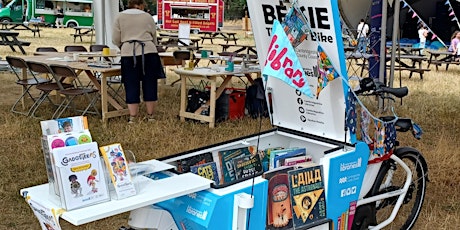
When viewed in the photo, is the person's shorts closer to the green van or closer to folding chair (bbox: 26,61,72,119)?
folding chair (bbox: 26,61,72,119)

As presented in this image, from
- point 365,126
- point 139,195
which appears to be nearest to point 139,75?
point 365,126

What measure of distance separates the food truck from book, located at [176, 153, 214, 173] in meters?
20.6

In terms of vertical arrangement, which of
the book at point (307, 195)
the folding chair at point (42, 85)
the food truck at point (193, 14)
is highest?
the food truck at point (193, 14)

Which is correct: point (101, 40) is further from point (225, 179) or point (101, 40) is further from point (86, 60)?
point (225, 179)

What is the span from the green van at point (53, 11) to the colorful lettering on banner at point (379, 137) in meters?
25.2

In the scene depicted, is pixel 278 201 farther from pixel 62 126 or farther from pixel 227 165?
pixel 62 126

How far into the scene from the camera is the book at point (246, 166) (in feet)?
8.95

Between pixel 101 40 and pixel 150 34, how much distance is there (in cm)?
336

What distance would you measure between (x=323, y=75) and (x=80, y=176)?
4.27ft

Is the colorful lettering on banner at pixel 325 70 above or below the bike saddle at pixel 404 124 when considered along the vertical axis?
above

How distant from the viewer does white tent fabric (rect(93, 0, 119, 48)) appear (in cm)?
876

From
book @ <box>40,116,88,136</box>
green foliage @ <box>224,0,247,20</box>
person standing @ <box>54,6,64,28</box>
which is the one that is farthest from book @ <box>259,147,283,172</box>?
green foliage @ <box>224,0,247,20</box>

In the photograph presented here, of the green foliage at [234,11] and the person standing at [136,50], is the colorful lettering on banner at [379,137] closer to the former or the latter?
the person standing at [136,50]

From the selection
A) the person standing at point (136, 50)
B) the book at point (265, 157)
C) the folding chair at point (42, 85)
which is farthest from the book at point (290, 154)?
the folding chair at point (42, 85)
